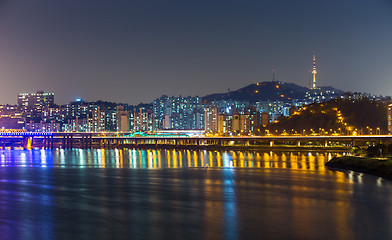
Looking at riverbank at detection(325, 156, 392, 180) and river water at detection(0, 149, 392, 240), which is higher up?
riverbank at detection(325, 156, 392, 180)

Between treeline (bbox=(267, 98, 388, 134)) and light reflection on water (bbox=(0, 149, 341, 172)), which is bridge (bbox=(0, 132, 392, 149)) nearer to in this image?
treeline (bbox=(267, 98, 388, 134))

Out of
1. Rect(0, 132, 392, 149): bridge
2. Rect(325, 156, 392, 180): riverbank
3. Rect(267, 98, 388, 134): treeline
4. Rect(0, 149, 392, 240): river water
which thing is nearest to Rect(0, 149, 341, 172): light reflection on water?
Rect(325, 156, 392, 180): riverbank

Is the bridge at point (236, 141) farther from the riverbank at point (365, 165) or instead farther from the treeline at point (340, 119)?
the riverbank at point (365, 165)

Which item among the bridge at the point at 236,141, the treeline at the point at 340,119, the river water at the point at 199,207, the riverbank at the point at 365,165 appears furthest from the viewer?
the treeline at the point at 340,119

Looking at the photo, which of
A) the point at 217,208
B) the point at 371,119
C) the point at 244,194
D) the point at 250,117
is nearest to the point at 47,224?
the point at 217,208

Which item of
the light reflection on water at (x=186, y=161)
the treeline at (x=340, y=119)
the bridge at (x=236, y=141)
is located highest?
the treeline at (x=340, y=119)

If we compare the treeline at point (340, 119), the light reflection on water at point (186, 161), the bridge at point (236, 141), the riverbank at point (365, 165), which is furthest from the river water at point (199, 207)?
the treeline at point (340, 119)

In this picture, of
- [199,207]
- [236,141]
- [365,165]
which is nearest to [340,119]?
[236,141]

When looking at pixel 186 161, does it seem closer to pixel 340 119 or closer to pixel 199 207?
pixel 199 207
